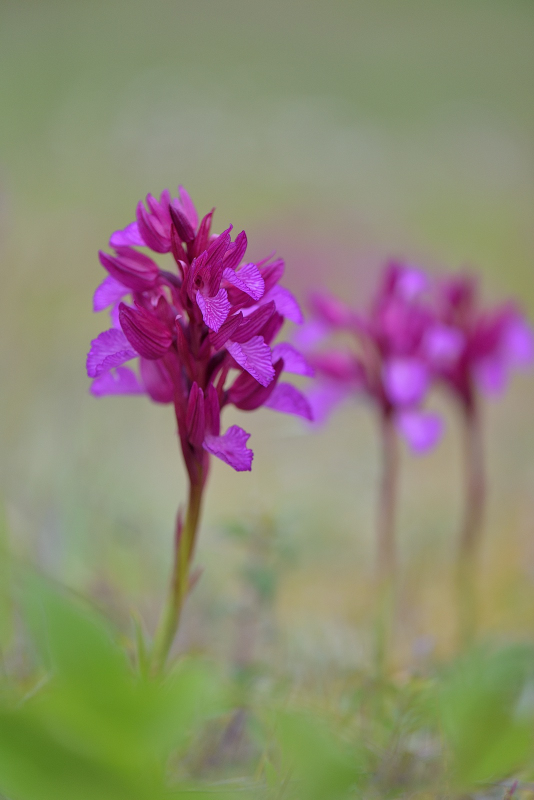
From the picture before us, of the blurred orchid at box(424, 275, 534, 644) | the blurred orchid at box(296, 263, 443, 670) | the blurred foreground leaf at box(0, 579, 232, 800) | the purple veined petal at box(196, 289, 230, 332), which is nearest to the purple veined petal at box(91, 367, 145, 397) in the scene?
the purple veined petal at box(196, 289, 230, 332)

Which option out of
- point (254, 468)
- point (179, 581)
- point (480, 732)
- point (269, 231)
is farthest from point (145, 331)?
point (269, 231)

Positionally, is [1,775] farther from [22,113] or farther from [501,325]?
[22,113]

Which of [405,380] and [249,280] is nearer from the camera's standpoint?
[249,280]

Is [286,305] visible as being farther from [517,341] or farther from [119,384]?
[517,341]

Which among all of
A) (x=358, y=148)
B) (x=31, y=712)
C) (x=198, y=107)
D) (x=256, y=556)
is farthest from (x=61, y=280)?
(x=358, y=148)

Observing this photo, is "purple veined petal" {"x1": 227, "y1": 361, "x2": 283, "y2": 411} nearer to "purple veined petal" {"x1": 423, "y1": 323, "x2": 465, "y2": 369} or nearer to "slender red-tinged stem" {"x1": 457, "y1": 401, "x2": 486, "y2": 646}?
"purple veined petal" {"x1": 423, "y1": 323, "x2": 465, "y2": 369}

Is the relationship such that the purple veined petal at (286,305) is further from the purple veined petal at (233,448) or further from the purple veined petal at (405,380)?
the purple veined petal at (405,380)
